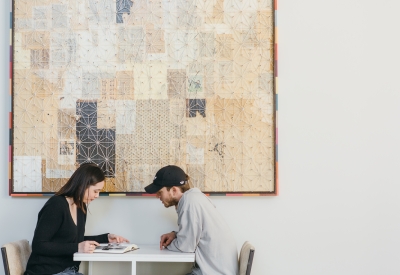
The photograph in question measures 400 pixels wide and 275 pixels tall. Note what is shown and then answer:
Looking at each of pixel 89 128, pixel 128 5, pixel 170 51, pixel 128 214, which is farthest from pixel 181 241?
pixel 128 5

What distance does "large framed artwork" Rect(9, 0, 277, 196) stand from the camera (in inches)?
122

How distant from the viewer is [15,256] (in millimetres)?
2656

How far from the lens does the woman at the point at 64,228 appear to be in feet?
8.47

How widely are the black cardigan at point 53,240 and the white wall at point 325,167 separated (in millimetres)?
465

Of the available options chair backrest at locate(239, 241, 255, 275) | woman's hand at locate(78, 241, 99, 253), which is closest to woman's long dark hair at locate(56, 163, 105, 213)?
woman's hand at locate(78, 241, 99, 253)

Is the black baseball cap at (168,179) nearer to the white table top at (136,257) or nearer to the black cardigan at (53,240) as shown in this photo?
the white table top at (136,257)

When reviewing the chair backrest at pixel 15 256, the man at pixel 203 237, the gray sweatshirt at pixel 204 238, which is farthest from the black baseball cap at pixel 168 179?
the chair backrest at pixel 15 256

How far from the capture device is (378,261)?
3.11 meters

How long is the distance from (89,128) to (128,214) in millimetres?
589

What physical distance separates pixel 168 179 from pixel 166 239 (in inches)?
15.0

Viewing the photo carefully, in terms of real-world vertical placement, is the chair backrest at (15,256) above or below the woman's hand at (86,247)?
below

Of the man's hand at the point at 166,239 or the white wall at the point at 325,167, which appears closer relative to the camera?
the man's hand at the point at 166,239

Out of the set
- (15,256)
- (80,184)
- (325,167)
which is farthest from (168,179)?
(325,167)

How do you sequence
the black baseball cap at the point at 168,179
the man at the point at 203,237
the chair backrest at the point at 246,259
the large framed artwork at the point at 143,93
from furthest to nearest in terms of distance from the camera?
the large framed artwork at the point at 143,93
the black baseball cap at the point at 168,179
the man at the point at 203,237
the chair backrest at the point at 246,259
